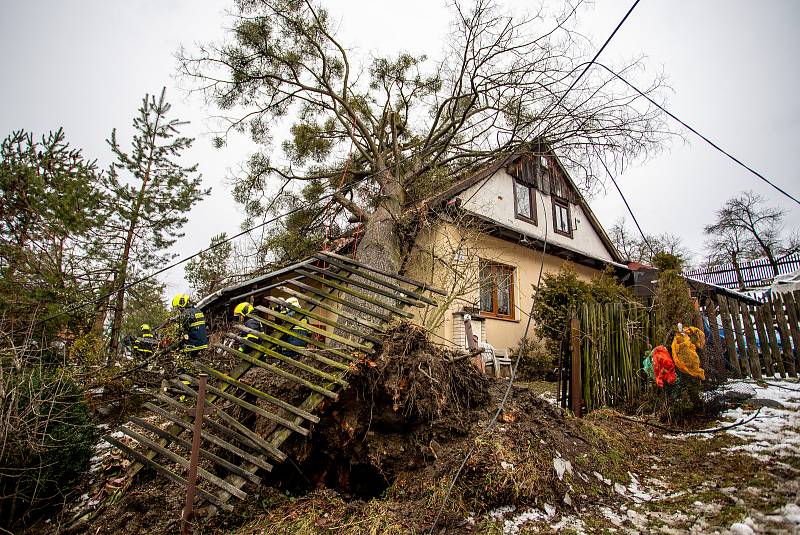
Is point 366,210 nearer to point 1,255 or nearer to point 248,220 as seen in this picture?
point 248,220

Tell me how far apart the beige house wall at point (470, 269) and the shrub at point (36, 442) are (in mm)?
6135

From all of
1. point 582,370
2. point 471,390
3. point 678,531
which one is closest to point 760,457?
point 678,531

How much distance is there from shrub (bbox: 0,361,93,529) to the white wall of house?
8.35m

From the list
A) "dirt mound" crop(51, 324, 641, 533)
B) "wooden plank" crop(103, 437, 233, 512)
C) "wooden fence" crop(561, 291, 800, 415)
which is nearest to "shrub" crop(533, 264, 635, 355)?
"wooden fence" crop(561, 291, 800, 415)

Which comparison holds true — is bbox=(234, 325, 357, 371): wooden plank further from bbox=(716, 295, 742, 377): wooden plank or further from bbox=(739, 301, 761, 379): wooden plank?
bbox=(739, 301, 761, 379): wooden plank

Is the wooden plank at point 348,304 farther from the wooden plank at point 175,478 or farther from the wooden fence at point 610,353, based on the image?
the wooden fence at point 610,353

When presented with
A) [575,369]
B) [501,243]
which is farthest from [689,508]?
[501,243]

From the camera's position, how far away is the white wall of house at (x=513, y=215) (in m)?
11.8

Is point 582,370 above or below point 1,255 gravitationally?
below

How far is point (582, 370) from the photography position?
19.8 ft

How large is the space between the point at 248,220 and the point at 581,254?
1107 centimetres

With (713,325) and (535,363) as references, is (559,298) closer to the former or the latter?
(535,363)

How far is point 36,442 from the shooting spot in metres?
4.04

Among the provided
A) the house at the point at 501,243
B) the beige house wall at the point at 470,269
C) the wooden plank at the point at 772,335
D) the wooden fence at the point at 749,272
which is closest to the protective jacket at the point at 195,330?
the house at the point at 501,243
